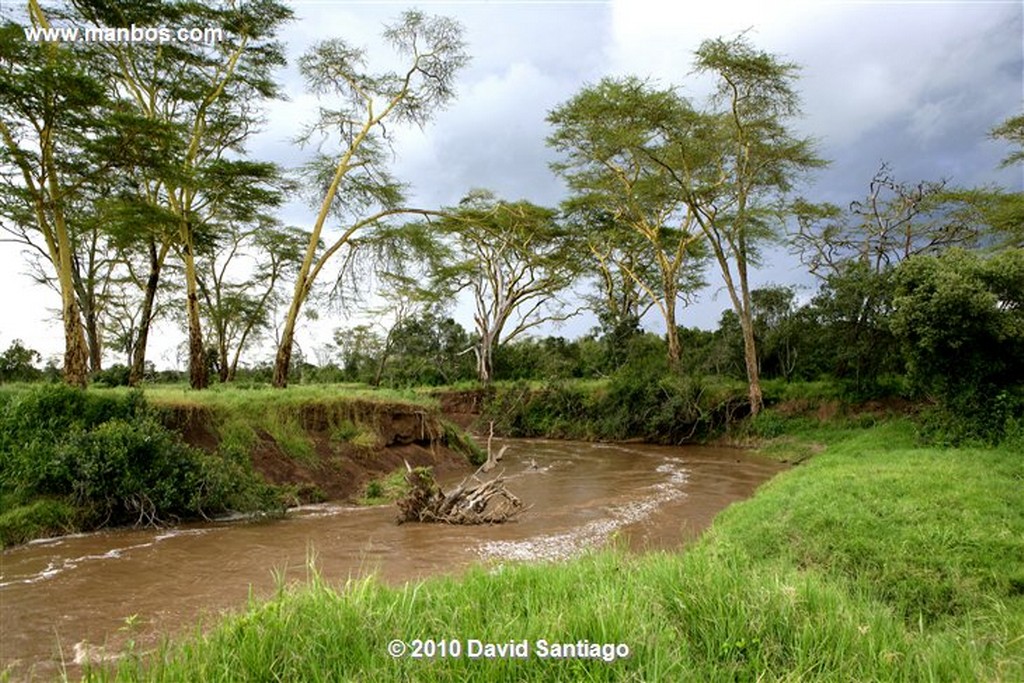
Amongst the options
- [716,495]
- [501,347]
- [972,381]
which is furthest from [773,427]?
[501,347]

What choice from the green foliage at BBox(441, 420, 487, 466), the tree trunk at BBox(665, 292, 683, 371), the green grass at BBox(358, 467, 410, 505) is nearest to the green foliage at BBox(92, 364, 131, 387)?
the green foliage at BBox(441, 420, 487, 466)

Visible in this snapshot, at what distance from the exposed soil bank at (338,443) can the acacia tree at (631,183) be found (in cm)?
1081

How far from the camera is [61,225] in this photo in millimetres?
10797

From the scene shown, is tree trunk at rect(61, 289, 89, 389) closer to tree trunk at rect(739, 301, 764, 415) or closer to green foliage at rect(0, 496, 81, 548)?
green foliage at rect(0, 496, 81, 548)

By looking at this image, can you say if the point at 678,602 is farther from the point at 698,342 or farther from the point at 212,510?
the point at 698,342

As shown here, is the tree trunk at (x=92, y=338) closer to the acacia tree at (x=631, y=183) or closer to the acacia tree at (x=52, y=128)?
the acacia tree at (x=52, y=128)

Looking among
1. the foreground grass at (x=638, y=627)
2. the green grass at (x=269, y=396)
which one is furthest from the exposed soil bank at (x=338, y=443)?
the foreground grass at (x=638, y=627)

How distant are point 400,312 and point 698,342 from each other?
1630cm

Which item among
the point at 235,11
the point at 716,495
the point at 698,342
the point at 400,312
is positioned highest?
the point at 235,11

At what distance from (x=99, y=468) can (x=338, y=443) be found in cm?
527

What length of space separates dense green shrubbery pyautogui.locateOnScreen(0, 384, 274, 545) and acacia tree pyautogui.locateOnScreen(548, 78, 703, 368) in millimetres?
15453

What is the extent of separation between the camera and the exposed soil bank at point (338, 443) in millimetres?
11375

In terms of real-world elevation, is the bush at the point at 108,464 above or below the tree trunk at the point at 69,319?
below

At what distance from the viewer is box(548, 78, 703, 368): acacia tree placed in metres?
21.6
